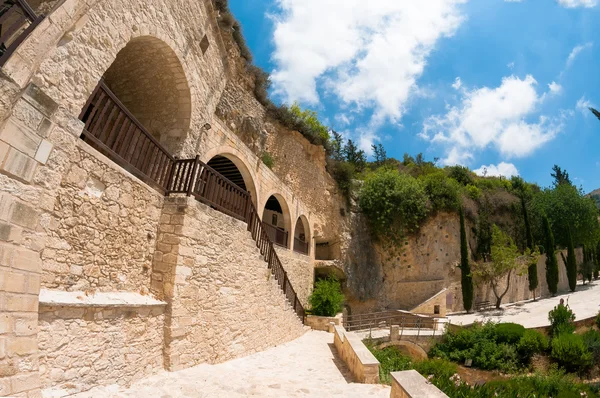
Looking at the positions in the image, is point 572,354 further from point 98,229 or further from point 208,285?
point 98,229

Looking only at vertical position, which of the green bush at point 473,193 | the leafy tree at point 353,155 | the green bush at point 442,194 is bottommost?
the green bush at point 442,194

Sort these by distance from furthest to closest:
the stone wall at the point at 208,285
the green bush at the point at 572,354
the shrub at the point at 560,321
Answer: the shrub at the point at 560,321
the green bush at the point at 572,354
the stone wall at the point at 208,285

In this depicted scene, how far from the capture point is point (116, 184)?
441 cm

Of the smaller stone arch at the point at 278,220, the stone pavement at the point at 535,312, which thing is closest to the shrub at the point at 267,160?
the smaller stone arch at the point at 278,220

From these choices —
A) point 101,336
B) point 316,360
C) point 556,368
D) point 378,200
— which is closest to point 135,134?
point 101,336

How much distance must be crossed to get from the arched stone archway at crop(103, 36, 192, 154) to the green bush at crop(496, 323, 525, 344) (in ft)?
50.7

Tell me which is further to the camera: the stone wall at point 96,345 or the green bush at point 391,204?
the green bush at point 391,204

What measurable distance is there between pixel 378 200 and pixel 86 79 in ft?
64.6

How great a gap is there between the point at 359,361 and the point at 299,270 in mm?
9600

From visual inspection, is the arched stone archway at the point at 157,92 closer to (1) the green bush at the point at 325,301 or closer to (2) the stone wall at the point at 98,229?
(2) the stone wall at the point at 98,229

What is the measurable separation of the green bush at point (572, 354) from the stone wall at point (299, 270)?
10161 mm

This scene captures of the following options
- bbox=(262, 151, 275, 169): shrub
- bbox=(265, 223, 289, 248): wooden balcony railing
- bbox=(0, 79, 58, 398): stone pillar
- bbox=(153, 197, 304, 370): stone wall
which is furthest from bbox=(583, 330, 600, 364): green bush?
bbox=(0, 79, 58, 398): stone pillar

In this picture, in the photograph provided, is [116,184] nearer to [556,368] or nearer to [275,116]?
[275,116]

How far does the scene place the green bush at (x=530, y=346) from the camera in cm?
1334
